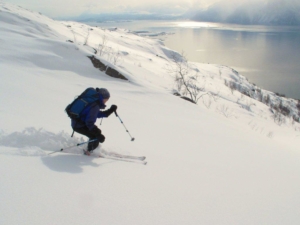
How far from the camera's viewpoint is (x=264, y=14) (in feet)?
566

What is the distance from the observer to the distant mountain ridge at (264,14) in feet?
524

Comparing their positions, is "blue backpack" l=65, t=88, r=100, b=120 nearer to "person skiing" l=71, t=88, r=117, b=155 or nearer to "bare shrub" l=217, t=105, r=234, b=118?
"person skiing" l=71, t=88, r=117, b=155

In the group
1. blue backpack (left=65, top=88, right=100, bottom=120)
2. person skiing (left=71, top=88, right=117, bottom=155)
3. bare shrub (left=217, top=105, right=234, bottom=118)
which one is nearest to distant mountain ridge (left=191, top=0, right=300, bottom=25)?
bare shrub (left=217, top=105, right=234, bottom=118)

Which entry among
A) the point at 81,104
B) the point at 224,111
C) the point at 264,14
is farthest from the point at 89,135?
the point at 264,14

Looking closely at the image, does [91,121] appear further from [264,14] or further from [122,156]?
[264,14]

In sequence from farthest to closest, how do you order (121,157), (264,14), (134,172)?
(264,14)
(121,157)
(134,172)

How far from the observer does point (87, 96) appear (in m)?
3.50

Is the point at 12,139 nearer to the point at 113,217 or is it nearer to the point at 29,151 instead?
the point at 29,151

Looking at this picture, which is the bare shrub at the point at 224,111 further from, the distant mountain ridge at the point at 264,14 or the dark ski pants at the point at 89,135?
the distant mountain ridge at the point at 264,14

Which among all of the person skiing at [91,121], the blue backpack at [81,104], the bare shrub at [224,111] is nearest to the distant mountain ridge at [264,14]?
the bare shrub at [224,111]

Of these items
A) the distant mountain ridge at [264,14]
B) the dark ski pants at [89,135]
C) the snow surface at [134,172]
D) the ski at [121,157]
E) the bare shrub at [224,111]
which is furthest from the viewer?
the distant mountain ridge at [264,14]

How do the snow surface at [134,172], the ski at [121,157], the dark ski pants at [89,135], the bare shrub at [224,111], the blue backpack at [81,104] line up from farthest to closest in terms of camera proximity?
the bare shrub at [224,111] → the ski at [121,157] → the dark ski pants at [89,135] → the blue backpack at [81,104] → the snow surface at [134,172]

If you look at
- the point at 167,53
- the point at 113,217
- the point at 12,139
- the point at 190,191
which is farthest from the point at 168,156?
the point at 167,53

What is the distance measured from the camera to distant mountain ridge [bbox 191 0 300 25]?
524 feet
